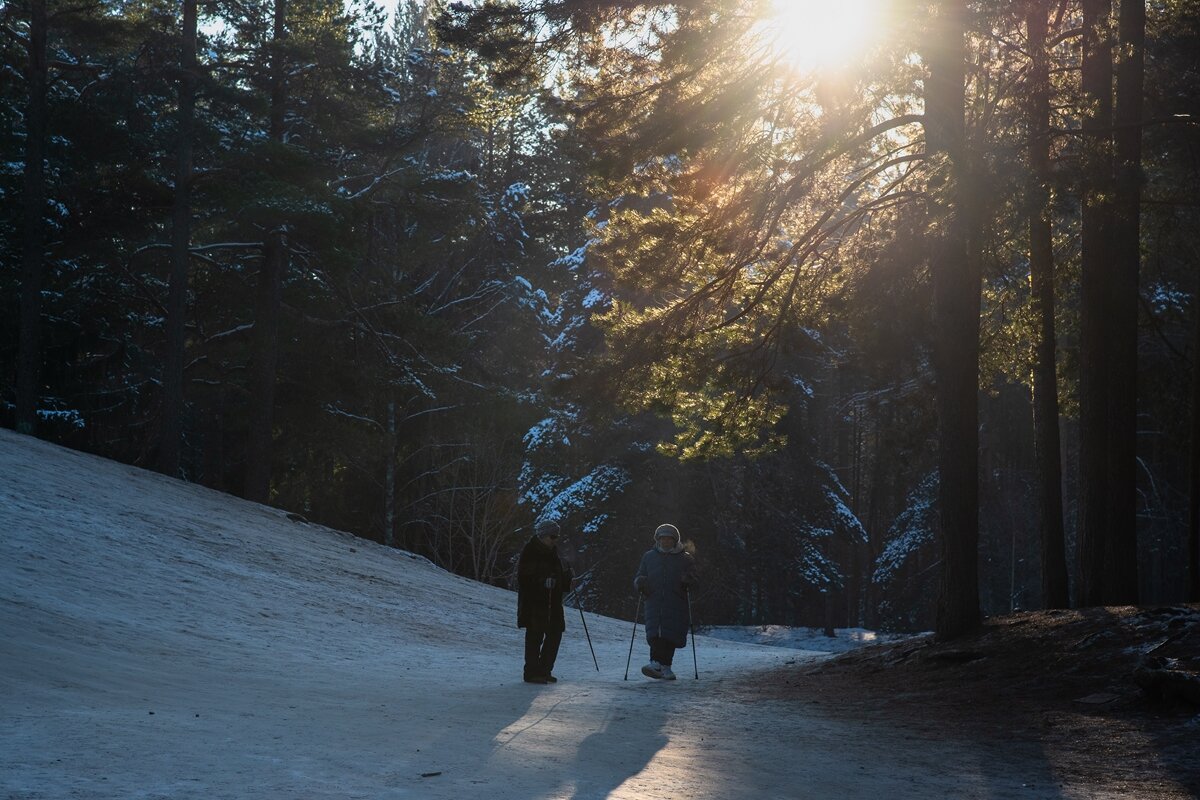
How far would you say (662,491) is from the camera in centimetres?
3719

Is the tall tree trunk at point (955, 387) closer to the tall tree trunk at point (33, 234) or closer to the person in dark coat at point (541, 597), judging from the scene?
the person in dark coat at point (541, 597)

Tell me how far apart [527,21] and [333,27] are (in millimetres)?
17991

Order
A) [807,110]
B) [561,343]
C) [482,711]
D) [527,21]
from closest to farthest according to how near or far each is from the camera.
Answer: [482,711] < [527,21] < [807,110] < [561,343]

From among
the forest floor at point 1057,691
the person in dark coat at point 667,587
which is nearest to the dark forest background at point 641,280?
the forest floor at point 1057,691

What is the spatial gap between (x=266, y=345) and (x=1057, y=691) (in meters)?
22.5

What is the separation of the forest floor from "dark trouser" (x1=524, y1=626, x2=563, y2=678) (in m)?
2.25

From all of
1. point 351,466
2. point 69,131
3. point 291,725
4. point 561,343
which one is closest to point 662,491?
point 561,343

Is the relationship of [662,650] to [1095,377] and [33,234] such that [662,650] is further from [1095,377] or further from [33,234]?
[33,234]

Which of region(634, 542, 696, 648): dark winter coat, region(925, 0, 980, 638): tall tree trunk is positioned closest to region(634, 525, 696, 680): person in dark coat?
region(634, 542, 696, 648): dark winter coat

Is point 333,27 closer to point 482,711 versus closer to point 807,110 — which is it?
point 807,110

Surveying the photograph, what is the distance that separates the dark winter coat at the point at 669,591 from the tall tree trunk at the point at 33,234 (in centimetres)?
1843

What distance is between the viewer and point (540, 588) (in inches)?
486

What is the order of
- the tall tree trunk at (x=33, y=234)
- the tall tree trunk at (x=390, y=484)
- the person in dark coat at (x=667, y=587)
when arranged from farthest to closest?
the tall tree trunk at (x=390, y=484) < the tall tree trunk at (x=33, y=234) < the person in dark coat at (x=667, y=587)

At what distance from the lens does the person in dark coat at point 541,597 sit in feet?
40.5
